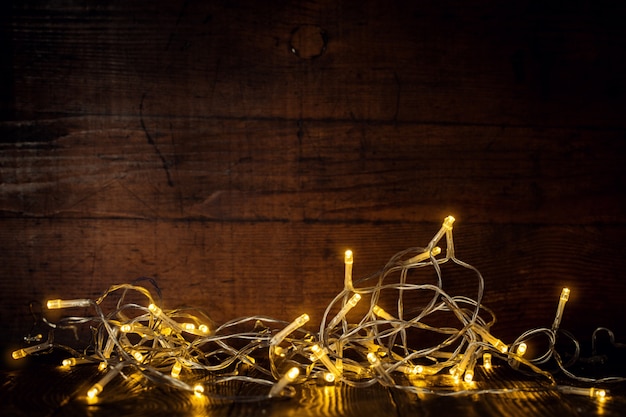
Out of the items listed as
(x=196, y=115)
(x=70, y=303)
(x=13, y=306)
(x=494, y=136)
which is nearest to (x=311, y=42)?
(x=196, y=115)

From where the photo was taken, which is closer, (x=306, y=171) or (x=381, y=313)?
(x=381, y=313)

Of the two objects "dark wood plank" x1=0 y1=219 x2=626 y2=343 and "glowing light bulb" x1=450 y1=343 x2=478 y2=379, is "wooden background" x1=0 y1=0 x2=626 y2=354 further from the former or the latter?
"glowing light bulb" x1=450 y1=343 x2=478 y2=379

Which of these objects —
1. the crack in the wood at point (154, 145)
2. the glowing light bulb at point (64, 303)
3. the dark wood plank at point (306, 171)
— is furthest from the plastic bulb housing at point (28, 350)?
the crack in the wood at point (154, 145)

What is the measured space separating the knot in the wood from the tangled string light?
1.25ft

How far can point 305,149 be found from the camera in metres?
1.00

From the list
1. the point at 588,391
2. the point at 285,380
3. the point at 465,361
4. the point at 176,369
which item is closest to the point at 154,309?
the point at 176,369

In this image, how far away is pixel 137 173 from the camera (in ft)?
3.22

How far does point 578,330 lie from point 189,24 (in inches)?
34.4

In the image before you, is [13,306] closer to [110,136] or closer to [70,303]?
[70,303]

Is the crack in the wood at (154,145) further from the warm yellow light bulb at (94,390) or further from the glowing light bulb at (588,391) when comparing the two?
the glowing light bulb at (588,391)

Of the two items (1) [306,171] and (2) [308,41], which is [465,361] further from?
(2) [308,41]

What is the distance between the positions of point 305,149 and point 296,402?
0.44 m

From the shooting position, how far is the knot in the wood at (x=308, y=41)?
997 millimetres

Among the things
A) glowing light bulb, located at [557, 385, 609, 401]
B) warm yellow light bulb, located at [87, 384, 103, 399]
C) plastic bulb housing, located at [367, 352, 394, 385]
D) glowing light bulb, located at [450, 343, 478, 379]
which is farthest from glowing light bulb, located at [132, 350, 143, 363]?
glowing light bulb, located at [557, 385, 609, 401]
